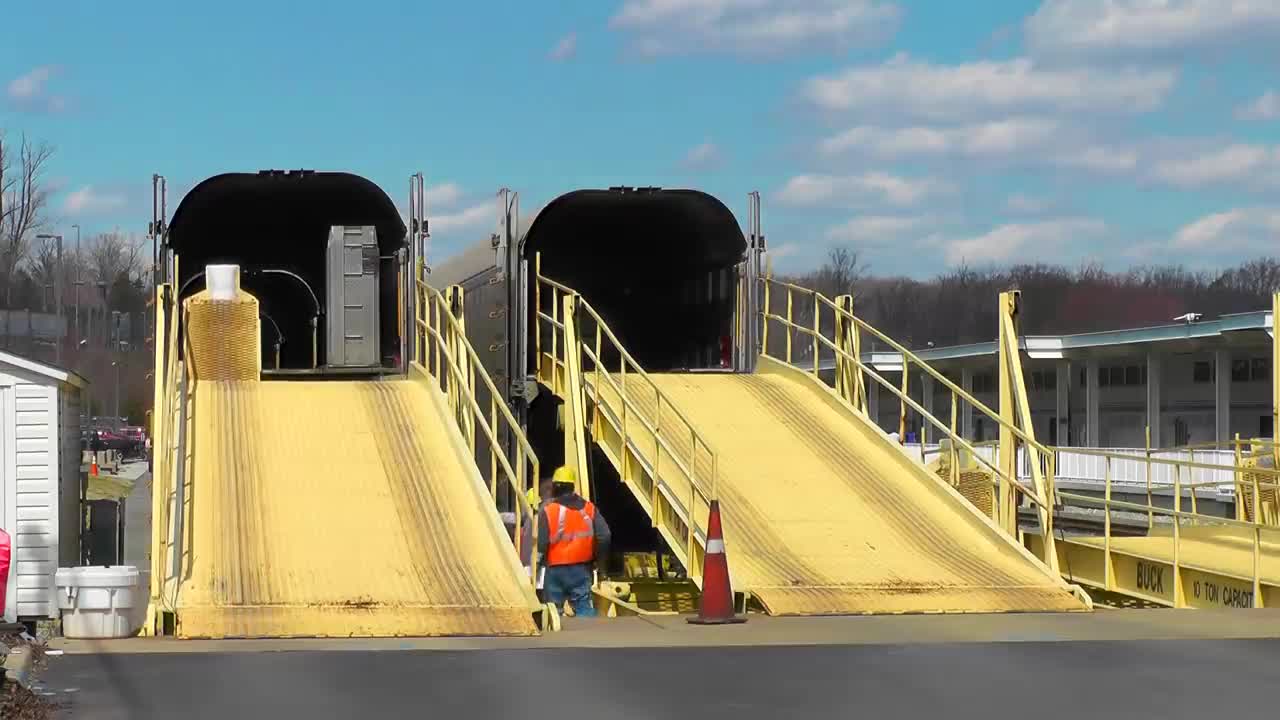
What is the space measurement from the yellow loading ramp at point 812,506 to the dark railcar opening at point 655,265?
2616 millimetres

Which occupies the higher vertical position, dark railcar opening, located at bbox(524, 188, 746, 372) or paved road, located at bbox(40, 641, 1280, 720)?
dark railcar opening, located at bbox(524, 188, 746, 372)

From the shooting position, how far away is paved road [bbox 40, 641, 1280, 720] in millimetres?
9969

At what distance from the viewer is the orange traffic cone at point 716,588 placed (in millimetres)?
14625

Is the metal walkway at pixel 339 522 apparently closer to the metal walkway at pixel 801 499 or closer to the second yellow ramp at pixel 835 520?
the metal walkway at pixel 801 499

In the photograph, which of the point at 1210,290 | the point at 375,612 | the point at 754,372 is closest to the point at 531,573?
the point at 375,612

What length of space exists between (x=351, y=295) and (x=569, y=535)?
9568 millimetres

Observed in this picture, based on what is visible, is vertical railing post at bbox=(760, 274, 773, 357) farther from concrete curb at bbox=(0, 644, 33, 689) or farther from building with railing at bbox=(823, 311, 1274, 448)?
building with railing at bbox=(823, 311, 1274, 448)

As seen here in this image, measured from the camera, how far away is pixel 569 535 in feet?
53.2

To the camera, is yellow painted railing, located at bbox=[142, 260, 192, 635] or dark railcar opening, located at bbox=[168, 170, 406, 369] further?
dark railcar opening, located at bbox=[168, 170, 406, 369]

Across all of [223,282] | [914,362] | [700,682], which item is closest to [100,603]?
[700,682]

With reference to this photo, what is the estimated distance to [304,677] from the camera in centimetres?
1129

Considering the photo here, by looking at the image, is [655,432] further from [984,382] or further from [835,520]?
[984,382]

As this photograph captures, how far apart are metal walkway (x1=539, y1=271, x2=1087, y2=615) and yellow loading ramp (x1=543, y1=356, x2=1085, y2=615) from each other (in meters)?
0.02

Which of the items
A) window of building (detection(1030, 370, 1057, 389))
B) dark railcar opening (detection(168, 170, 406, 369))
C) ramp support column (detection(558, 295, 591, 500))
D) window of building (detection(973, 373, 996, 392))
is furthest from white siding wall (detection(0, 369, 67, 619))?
window of building (detection(973, 373, 996, 392))
